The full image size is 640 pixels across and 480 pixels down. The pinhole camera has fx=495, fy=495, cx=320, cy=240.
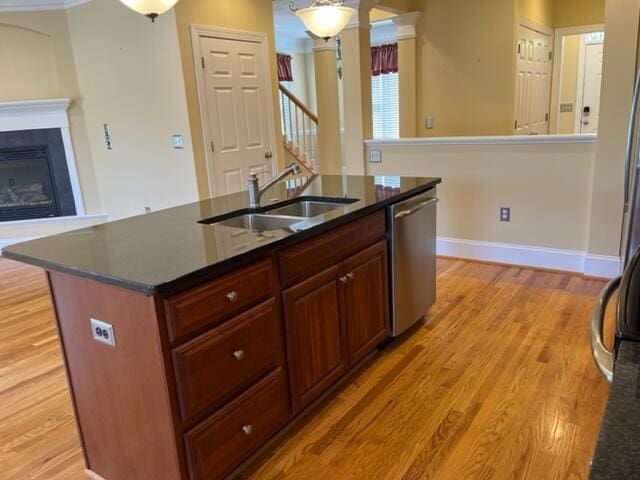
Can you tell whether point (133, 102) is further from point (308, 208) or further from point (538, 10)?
point (538, 10)

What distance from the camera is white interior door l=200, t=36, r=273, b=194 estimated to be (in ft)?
15.0

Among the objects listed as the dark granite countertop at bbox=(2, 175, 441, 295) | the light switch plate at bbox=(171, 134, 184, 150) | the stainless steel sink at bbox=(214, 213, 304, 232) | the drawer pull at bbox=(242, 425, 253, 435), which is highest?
the light switch plate at bbox=(171, 134, 184, 150)

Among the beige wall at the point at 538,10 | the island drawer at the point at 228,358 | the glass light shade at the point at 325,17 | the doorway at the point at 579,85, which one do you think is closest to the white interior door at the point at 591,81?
the doorway at the point at 579,85

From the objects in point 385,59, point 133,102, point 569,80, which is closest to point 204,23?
point 133,102

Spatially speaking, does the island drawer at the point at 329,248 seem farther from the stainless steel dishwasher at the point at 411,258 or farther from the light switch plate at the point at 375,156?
the light switch plate at the point at 375,156

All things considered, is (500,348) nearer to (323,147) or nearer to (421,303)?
(421,303)

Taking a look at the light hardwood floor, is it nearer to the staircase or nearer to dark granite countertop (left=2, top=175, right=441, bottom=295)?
dark granite countertop (left=2, top=175, right=441, bottom=295)

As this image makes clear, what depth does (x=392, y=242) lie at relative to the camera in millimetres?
2621

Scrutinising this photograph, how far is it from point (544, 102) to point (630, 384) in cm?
638

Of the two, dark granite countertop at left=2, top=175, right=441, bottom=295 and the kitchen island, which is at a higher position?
dark granite countertop at left=2, top=175, right=441, bottom=295

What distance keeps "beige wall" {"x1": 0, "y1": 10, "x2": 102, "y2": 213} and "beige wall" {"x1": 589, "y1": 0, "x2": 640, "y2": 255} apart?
489 centimetres

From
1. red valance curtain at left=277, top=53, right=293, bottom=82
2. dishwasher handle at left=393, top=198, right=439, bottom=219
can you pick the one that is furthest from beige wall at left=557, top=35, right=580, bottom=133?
dishwasher handle at left=393, top=198, right=439, bottom=219

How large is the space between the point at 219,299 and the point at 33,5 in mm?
4928

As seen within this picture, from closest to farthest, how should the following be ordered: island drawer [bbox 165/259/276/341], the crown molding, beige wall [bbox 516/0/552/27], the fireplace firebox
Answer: island drawer [bbox 165/259/276/341] < the crown molding < beige wall [bbox 516/0/552/27] < the fireplace firebox
